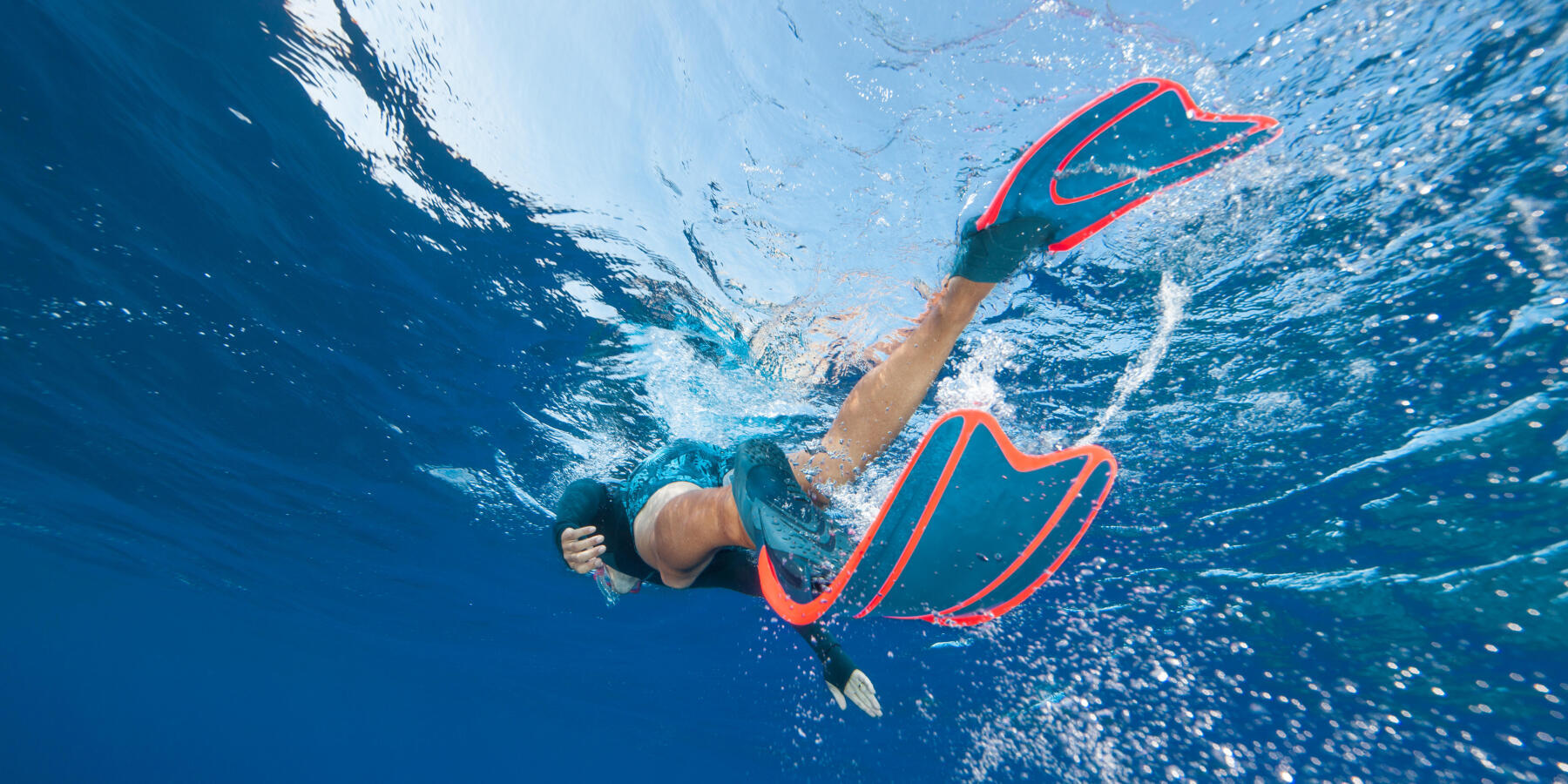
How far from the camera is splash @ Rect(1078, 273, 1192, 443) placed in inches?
243

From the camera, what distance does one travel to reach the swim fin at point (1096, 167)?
341 centimetres

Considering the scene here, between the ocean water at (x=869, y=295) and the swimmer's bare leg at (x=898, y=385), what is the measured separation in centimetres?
141

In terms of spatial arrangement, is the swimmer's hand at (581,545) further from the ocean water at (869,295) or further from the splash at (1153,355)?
the splash at (1153,355)

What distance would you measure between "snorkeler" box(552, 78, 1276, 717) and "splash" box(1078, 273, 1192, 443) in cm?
194

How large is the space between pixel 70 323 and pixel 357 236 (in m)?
7.91

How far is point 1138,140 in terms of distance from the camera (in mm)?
3545

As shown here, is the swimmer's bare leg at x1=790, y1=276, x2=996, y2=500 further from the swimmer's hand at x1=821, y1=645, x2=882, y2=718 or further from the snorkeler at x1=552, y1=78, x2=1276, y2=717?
the swimmer's hand at x1=821, y1=645, x2=882, y2=718

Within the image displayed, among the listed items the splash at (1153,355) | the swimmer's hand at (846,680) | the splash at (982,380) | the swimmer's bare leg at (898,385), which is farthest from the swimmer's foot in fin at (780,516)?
the splash at (1153,355)

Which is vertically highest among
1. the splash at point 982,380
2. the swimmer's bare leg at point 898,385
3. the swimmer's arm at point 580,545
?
the splash at point 982,380

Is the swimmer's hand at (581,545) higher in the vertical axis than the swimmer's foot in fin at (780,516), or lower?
lower

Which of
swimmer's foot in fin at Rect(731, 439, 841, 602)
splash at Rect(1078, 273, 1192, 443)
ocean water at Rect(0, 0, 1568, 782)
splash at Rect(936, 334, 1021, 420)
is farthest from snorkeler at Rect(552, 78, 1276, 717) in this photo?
splash at Rect(936, 334, 1021, 420)

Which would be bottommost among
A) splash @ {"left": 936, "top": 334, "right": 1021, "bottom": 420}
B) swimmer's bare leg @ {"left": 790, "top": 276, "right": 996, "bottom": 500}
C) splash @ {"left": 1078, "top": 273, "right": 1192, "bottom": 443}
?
swimmer's bare leg @ {"left": 790, "top": 276, "right": 996, "bottom": 500}

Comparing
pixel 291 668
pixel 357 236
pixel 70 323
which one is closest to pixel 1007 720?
pixel 357 236

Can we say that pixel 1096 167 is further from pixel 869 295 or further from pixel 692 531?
pixel 692 531
